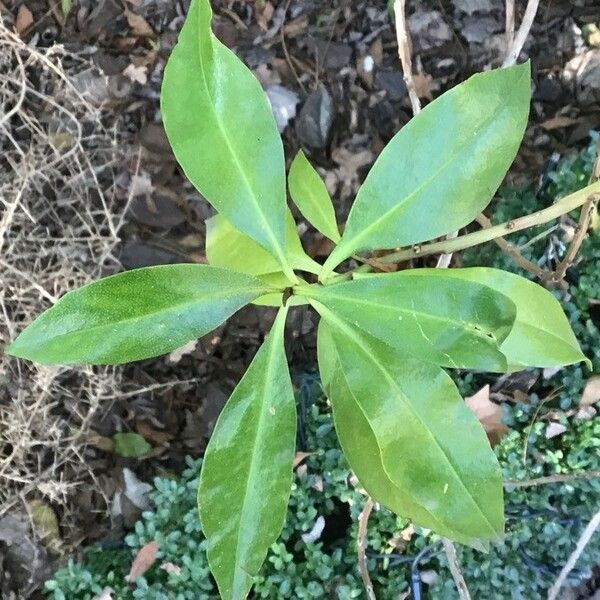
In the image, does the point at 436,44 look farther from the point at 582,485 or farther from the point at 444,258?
the point at 582,485

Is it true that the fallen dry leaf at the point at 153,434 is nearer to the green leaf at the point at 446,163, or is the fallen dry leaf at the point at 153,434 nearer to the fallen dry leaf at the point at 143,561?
the fallen dry leaf at the point at 143,561

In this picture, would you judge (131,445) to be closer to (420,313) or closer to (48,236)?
(48,236)

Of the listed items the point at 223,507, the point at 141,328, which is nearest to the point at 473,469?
the point at 223,507

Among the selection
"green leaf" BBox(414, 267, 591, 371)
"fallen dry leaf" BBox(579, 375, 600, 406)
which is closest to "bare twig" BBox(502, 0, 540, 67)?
"green leaf" BBox(414, 267, 591, 371)

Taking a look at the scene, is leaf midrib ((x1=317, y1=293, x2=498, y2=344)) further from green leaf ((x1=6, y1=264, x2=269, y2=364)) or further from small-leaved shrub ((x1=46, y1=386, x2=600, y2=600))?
small-leaved shrub ((x1=46, y1=386, x2=600, y2=600))

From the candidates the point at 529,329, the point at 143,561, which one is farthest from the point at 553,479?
the point at 143,561

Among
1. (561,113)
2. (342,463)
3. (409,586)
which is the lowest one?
(409,586)
